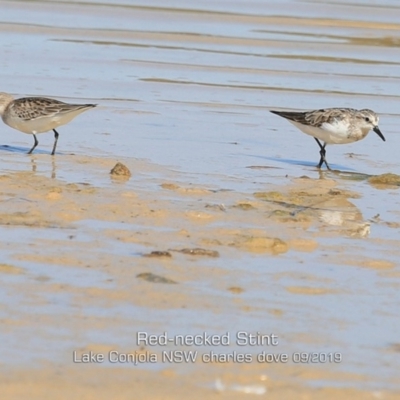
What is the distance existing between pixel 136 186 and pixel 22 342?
370 cm

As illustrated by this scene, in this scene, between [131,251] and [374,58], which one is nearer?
[131,251]

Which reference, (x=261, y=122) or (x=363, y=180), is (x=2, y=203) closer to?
(x=363, y=180)

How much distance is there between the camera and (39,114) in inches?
402

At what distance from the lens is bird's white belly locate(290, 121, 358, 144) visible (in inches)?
422

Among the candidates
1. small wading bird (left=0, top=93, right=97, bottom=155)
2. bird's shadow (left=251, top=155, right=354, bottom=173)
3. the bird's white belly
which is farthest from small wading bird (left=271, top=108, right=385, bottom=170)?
small wading bird (left=0, top=93, right=97, bottom=155)

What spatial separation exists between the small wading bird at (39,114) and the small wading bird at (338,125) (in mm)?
2398

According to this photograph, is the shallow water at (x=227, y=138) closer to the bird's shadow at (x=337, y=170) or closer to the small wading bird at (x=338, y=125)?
the bird's shadow at (x=337, y=170)

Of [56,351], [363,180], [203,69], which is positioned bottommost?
[56,351]

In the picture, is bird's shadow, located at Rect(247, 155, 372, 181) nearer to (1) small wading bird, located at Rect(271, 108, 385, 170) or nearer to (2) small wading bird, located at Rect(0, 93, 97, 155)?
(1) small wading bird, located at Rect(271, 108, 385, 170)

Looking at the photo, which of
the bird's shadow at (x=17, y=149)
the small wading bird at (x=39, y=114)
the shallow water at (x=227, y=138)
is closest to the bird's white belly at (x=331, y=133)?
the shallow water at (x=227, y=138)

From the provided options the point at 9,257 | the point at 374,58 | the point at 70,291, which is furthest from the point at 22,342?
the point at 374,58

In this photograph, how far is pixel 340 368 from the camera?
5055mm

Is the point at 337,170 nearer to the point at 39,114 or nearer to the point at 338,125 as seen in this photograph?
the point at 338,125

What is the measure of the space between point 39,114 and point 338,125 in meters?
2.99
